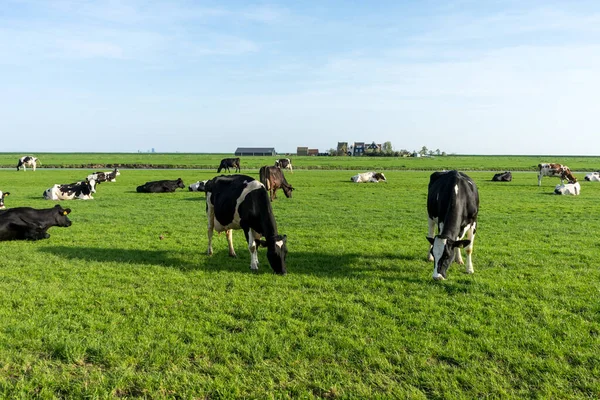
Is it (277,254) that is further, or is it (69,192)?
(69,192)

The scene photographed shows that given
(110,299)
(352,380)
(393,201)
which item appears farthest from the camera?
(393,201)

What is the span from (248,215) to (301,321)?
12.5 ft

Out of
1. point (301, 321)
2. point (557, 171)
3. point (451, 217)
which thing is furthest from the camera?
point (557, 171)

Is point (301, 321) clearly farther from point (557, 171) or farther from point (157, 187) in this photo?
point (557, 171)

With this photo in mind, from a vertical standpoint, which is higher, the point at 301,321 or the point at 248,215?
the point at 248,215

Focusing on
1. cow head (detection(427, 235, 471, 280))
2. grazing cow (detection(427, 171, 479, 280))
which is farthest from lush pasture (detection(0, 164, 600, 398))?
grazing cow (detection(427, 171, 479, 280))

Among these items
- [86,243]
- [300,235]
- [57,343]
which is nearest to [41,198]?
[86,243]

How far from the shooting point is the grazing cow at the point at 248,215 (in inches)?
352

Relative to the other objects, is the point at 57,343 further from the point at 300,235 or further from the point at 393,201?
the point at 393,201

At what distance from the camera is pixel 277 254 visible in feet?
28.9

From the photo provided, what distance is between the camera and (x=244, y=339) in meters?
5.72

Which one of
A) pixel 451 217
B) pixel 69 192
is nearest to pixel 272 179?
pixel 69 192

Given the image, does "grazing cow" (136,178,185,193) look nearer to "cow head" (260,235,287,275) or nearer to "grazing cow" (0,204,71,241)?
"grazing cow" (0,204,71,241)

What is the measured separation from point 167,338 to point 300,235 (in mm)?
7601
